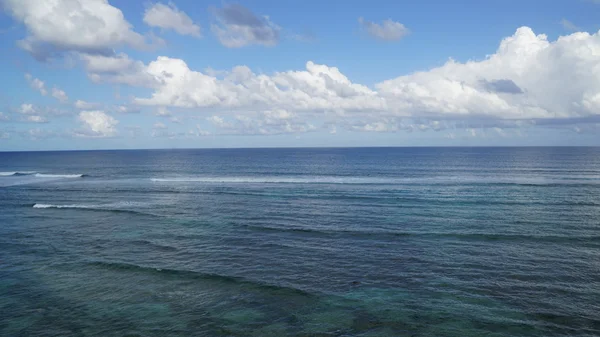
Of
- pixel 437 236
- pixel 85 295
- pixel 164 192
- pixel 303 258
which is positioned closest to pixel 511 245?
pixel 437 236

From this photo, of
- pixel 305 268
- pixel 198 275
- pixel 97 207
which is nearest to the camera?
pixel 198 275

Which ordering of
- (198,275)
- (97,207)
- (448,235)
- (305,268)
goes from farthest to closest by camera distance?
(97,207) → (448,235) → (305,268) → (198,275)

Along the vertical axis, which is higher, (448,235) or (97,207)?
(97,207)

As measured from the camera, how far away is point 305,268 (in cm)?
2855

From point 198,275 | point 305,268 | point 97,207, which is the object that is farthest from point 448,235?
point 97,207

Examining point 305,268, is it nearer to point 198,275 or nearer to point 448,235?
point 198,275

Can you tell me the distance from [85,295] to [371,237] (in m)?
23.6

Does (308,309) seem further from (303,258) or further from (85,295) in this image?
(85,295)

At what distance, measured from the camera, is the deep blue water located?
67.1 feet

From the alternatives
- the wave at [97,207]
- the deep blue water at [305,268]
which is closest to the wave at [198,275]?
the deep blue water at [305,268]

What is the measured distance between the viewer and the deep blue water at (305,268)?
2044 cm

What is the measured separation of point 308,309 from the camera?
21.9 m

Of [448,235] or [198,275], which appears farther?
[448,235]

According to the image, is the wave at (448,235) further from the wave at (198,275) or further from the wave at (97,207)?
the wave at (97,207)
